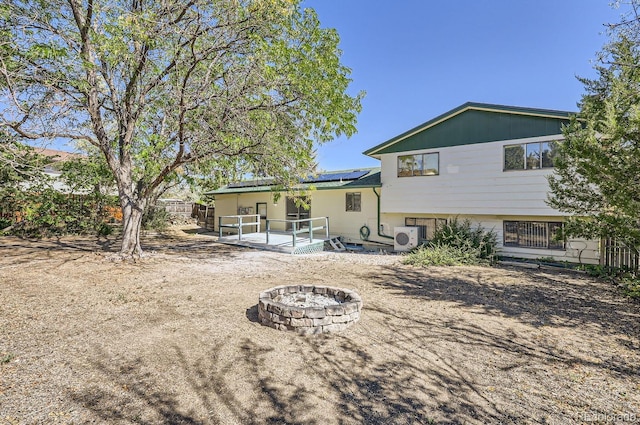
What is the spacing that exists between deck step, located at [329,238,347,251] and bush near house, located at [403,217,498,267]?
10.8 ft

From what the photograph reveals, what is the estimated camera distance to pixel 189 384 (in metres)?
3.01

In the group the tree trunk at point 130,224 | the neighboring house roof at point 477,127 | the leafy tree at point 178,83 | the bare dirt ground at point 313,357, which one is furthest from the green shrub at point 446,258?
the tree trunk at point 130,224

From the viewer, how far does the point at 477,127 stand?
10.7m

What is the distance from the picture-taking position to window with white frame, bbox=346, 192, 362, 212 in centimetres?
1388

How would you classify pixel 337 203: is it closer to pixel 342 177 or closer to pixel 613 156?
pixel 342 177

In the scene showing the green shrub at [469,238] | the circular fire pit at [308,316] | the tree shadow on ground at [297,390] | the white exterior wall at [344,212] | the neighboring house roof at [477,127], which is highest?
the neighboring house roof at [477,127]

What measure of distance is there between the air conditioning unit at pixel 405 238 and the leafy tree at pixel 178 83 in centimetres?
477

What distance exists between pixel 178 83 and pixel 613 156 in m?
9.38

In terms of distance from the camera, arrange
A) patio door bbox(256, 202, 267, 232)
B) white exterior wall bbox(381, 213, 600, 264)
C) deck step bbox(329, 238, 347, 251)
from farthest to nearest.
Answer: patio door bbox(256, 202, 267, 232)
deck step bbox(329, 238, 347, 251)
white exterior wall bbox(381, 213, 600, 264)

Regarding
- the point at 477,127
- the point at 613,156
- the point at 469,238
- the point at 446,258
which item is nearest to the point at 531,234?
the point at 469,238

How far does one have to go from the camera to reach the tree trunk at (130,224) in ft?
30.6

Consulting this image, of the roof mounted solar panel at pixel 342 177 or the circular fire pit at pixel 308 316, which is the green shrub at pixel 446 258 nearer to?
the circular fire pit at pixel 308 316

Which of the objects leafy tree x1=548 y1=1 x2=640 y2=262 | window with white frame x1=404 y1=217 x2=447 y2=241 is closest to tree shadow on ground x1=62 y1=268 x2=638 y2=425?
leafy tree x1=548 y1=1 x2=640 y2=262

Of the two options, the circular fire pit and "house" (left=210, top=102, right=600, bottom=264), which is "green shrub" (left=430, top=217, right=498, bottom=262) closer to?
"house" (left=210, top=102, right=600, bottom=264)
